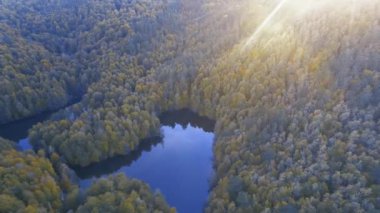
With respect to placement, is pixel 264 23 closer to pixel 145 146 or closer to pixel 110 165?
pixel 145 146

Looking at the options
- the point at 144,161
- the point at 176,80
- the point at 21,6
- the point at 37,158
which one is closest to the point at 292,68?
the point at 176,80

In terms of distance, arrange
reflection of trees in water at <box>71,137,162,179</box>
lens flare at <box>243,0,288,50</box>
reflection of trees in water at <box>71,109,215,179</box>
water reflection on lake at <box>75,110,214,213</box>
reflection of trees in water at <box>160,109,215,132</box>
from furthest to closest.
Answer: lens flare at <box>243,0,288,50</box> → reflection of trees in water at <box>160,109,215,132</box> → reflection of trees in water at <box>71,109,215,179</box> → reflection of trees in water at <box>71,137,162,179</box> → water reflection on lake at <box>75,110,214,213</box>

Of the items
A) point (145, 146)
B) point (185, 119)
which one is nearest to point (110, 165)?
point (145, 146)

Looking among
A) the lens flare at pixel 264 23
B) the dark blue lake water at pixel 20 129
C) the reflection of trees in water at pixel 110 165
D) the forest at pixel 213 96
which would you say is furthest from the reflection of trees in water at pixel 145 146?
the lens flare at pixel 264 23

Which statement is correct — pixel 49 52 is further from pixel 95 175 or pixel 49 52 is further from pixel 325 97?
pixel 325 97

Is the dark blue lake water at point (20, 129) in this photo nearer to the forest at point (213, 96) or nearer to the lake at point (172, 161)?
the lake at point (172, 161)

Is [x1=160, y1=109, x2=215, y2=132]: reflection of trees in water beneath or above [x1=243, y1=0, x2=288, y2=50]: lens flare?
beneath

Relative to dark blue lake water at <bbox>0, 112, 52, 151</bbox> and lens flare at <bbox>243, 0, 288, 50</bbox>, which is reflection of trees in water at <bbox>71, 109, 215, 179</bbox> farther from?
lens flare at <bbox>243, 0, 288, 50</bbox>

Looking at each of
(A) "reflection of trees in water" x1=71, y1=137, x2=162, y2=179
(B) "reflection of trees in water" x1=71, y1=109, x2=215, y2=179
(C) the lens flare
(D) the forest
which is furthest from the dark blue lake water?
(C) the lens flare
